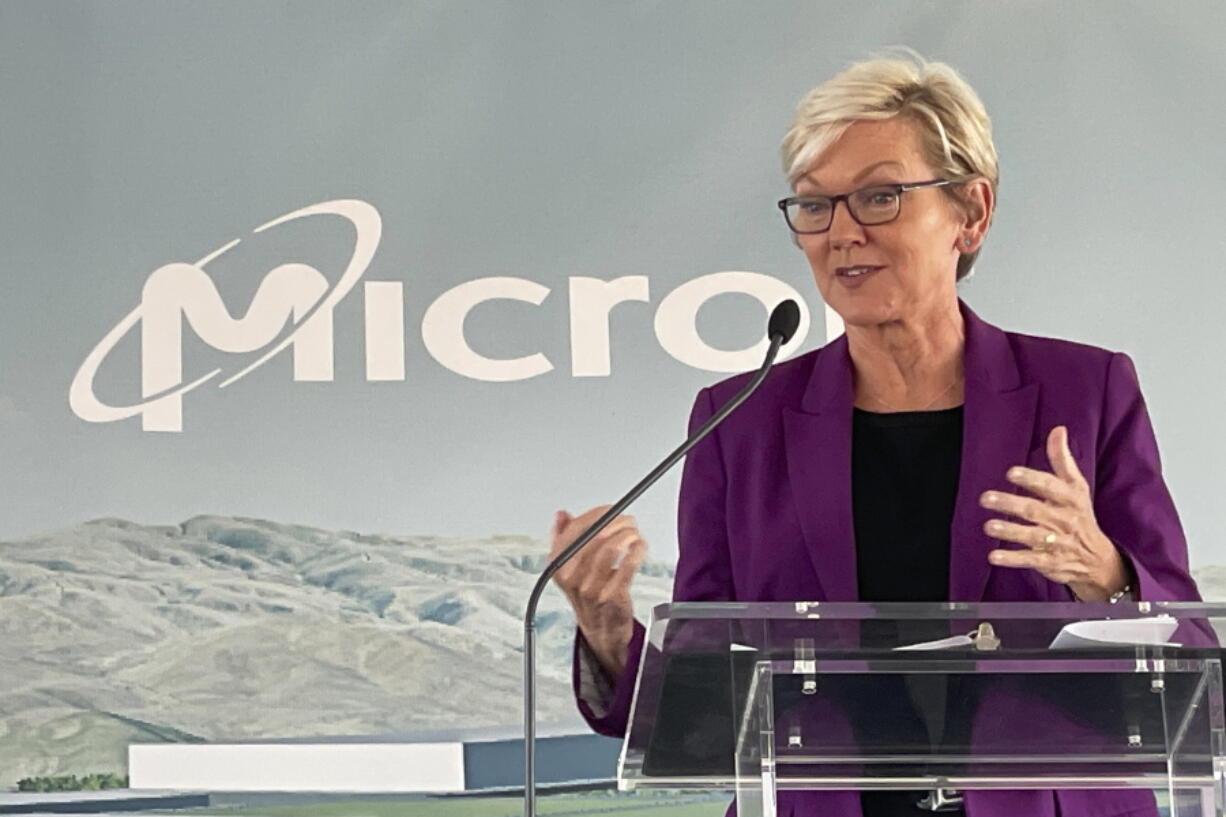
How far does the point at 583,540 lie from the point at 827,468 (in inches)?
23.8

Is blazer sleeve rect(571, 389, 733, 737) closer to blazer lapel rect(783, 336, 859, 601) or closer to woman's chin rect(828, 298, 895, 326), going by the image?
blazer lapel rect(783, 336, 859, 601)

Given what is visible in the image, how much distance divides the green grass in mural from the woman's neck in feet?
5.90

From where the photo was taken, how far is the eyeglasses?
7.97 feet

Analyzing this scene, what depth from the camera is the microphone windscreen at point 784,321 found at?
204 cm

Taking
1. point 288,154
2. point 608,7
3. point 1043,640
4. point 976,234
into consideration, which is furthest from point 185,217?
point 1043,640

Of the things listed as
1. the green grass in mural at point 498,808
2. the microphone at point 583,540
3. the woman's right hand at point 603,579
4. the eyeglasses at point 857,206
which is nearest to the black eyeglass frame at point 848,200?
the eyeglasses at point 857,206

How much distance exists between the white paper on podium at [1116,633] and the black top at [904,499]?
0.58 meters

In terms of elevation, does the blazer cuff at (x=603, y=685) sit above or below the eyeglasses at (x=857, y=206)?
below

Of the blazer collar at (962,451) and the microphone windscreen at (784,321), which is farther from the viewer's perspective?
the blazer collar at (962,451)

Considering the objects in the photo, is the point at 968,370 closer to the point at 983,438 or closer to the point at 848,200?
the point at 983,438

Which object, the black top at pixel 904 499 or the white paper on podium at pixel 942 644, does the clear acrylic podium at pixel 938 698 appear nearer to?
the white paper on podium at pixel 942 644

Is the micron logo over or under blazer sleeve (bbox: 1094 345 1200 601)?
over

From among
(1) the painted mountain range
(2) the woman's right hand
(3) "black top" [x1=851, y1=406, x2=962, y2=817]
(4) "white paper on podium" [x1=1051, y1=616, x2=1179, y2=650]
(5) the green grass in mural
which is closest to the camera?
(4) "white paper on podium" [x1=1051, y1=616, x2=1179, y2=650]

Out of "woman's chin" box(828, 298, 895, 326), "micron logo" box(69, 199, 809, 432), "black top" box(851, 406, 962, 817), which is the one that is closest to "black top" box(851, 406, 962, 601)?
"black top" box(851, 406, 962, 817)
